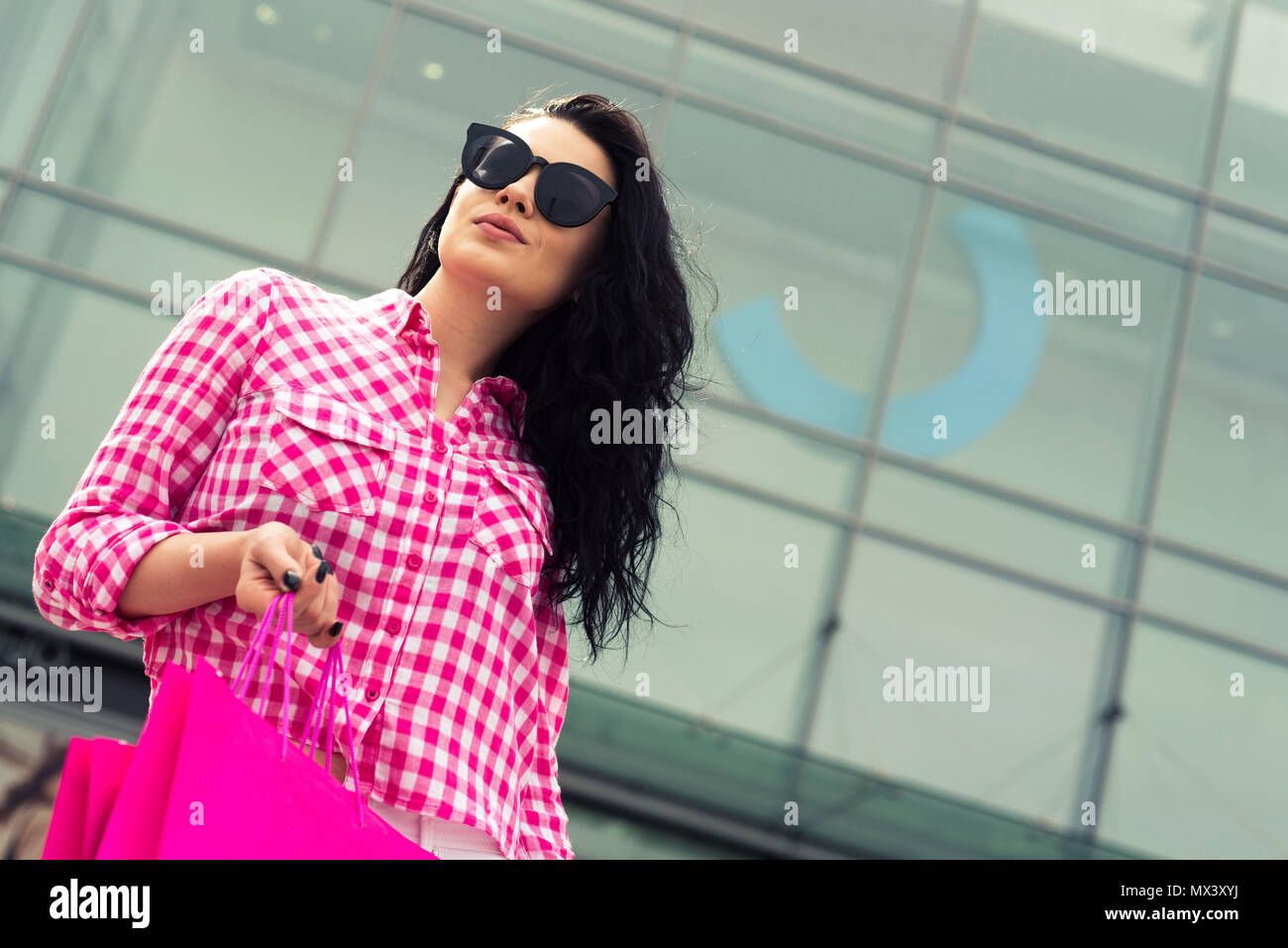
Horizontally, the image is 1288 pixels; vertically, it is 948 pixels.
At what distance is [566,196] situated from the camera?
6.31 ft

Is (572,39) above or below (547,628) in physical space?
above

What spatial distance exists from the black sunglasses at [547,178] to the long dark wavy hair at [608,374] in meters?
0.14

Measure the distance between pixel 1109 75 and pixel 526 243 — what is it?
9117 millimetres

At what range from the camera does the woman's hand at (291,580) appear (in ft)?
4.05

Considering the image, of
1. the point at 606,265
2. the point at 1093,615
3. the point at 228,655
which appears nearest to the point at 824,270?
the point at 1093,615

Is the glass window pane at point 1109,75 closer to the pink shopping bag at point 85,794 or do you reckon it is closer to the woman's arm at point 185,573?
the woman's arm at point 185,573

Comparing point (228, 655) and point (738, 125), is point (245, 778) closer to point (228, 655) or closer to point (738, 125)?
point (228, 655)

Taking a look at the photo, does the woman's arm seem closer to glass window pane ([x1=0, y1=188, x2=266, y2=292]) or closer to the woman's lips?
the woman's lips

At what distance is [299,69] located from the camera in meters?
8.59

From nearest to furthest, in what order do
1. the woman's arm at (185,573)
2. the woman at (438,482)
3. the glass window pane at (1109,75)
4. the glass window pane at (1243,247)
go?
the woman's arm at (185,573) → the woman at (438,482) → the glass window pane at (1109,75) → the glass window pane at (1243,247)

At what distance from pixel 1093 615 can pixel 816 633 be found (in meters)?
2.29

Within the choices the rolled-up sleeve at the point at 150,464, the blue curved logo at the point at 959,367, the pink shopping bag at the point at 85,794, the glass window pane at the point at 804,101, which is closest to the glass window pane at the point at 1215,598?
the blue curved logo at the point at 959,367

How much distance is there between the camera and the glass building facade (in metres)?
8.16

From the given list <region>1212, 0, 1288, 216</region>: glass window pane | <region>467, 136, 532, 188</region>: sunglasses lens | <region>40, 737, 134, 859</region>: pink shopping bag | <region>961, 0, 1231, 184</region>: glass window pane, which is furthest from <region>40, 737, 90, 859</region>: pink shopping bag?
<region>1212, 0, 1288, 216</region>: glass window pane
